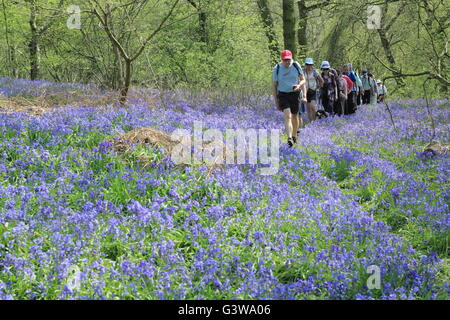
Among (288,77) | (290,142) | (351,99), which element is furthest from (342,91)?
(290,142)

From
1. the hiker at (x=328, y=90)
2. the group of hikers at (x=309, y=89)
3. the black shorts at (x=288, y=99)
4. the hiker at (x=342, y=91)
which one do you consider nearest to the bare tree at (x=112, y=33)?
the group of hikers at (x=309, y=89)

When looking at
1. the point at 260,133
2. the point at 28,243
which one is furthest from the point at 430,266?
the point at 260,133

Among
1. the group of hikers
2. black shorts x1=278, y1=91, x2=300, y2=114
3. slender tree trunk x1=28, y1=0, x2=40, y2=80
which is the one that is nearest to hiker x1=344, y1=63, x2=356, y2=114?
the group of hikers

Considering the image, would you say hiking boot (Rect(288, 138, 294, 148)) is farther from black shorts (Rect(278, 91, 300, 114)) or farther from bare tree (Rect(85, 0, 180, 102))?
bare tree (Rect(85, 0, 180, 102))

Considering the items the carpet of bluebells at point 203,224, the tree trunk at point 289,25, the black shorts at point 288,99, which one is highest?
the tree trunk at point 289,25

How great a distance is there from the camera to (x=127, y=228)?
451 cm

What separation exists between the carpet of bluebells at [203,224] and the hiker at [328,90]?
7227 mm

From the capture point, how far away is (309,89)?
12312 millimetres

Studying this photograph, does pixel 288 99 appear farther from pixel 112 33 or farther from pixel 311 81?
pixel 112 33

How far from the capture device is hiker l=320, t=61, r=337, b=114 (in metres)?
15.0

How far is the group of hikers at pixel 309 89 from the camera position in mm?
9367

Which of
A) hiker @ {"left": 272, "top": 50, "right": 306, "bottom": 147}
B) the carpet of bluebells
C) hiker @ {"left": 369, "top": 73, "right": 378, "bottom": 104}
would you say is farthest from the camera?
hiker @ {"left": 369, "top": 73, "right": 378, "bottom": 104}

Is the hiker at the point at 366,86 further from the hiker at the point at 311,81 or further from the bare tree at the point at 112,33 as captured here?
the bare tree at the point at 112,33
